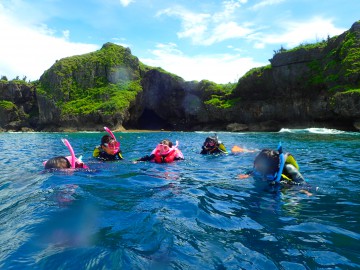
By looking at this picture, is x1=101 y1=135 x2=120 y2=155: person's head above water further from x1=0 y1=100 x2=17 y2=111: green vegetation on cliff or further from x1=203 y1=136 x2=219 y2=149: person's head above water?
x1=0 y1=100 x2=17 y2=111: green vegetation on cliff

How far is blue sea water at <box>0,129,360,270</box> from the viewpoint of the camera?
2633 mm

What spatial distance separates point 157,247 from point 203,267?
575 mm

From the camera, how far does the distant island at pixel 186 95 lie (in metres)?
34.9

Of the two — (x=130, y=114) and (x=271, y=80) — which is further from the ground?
(x=271, y=80)

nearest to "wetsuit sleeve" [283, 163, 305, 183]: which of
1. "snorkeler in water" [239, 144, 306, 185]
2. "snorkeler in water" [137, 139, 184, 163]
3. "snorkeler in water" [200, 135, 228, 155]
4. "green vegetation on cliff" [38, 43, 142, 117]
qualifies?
"snorkeler in water" [239, 144, 306, 185]

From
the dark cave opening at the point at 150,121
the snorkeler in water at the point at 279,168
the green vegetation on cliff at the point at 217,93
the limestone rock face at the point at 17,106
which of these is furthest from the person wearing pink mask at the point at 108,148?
the limestone rock face at the point at 17,106

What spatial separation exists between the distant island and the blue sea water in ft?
101

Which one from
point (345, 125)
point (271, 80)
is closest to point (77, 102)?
point (271, 80)

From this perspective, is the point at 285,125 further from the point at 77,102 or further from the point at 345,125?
the point at 77,102

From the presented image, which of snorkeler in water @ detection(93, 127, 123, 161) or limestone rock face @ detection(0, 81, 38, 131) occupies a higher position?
limestone rock face @ detection(0, 81, 38, 131)

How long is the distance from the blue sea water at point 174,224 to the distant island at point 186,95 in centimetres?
3064

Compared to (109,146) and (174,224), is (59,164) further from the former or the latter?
(174,224)

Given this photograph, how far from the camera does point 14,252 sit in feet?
8.91

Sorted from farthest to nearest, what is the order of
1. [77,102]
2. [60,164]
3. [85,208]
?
[77,102] → [60,164] → [85,208]
